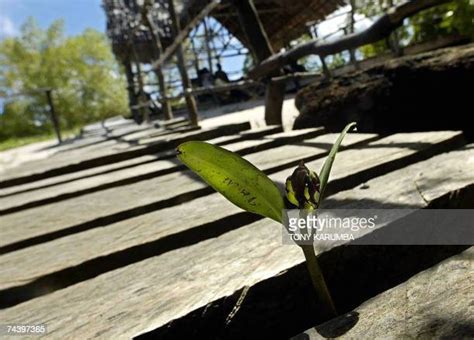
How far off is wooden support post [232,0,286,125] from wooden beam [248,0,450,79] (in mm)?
253

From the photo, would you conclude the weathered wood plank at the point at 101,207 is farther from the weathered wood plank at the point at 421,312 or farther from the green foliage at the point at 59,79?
the green foliage at the point at 59,79

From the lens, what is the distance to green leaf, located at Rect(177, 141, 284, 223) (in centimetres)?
66

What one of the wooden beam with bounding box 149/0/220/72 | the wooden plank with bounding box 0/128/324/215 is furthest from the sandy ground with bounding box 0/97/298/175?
the wooden plank with bounding box 0/128/324/215

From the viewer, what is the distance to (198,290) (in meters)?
0.88

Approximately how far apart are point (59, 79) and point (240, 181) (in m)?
37.7

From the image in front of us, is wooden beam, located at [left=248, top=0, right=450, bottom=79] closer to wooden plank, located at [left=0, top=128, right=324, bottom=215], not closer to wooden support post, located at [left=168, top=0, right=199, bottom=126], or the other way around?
wooden plank, located at [left=0, top=128, right=324, bottom=215]

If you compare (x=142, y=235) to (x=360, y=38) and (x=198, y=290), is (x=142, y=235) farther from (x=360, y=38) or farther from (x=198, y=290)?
(x=360, y=38)

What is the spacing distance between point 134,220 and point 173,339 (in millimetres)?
878

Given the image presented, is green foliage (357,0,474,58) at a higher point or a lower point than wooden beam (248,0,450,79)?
higher

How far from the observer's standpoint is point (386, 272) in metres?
0.95

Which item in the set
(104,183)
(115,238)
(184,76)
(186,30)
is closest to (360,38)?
(104,183)

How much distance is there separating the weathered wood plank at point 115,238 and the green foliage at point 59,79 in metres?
35.0

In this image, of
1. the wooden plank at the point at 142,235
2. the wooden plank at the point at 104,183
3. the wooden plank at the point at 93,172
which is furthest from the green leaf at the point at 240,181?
the wooden plank at the point at 93,172

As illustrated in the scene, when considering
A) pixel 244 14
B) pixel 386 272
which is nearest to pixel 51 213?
pixel 386 272
